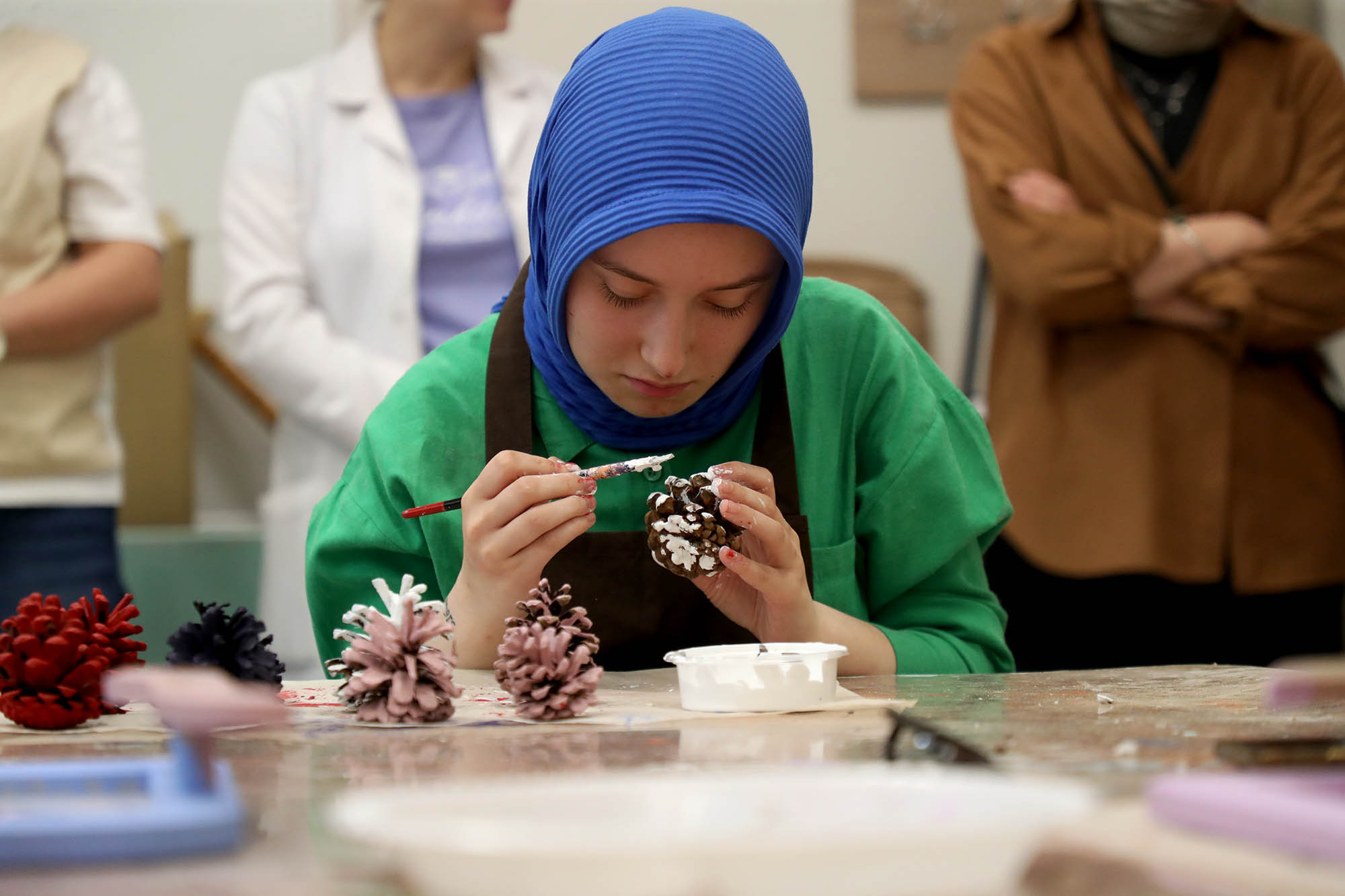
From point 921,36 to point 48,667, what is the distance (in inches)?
123

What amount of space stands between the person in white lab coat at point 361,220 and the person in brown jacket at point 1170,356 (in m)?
0.92

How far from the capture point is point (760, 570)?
120 cm

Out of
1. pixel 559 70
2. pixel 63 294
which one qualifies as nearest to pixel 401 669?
pixel 63 294

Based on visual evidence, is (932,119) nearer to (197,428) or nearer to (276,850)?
(197,428)

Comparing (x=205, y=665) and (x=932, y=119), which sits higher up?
(x=932, y=119)

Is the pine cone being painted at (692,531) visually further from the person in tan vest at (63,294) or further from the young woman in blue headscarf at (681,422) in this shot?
the person in tan vest at (63,294)

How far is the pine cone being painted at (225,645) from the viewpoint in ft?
3.43

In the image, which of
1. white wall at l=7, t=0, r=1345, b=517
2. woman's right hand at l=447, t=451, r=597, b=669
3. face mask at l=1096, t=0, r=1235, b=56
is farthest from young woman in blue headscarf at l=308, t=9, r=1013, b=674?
white wall at l=7, t=0, r=1345, b=517

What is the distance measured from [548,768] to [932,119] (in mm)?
3164

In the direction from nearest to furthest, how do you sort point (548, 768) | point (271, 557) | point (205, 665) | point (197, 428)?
point (548, 768), point (205, 665), point (271, 557), point (197, 428)

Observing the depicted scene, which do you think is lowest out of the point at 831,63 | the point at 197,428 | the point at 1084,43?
the point at 197,428

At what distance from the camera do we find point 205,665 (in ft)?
3.45

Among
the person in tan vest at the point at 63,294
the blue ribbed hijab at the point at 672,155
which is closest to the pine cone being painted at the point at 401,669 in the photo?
the blue ribbed hijab at the point at 672,155

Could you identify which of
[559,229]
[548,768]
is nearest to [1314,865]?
[548,768]
